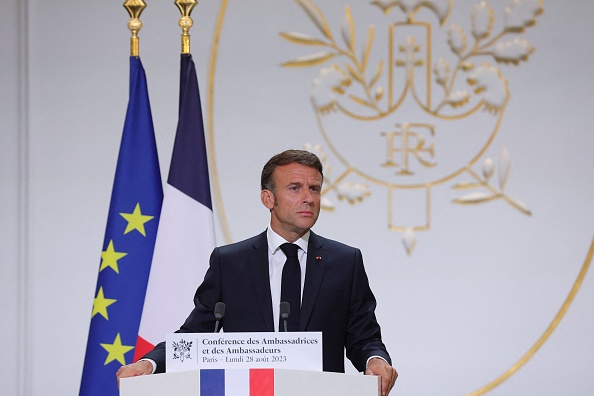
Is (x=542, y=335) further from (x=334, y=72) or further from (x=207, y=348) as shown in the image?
(x=207, y=348)

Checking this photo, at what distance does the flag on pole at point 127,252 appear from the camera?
3.77 metres

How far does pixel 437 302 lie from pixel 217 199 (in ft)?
4.09

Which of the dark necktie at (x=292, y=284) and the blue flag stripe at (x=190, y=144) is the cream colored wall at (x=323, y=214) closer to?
the blue flag stripe at (x=190, y=144)

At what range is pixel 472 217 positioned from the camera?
475cm

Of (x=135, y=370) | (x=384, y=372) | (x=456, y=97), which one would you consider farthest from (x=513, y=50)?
(x=135, y=370)

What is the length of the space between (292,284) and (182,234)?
1.08 metres

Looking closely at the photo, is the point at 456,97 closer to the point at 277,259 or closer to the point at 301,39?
the point at 301,39

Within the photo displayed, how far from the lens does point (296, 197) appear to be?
2648mm

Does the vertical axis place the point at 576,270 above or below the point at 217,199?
below

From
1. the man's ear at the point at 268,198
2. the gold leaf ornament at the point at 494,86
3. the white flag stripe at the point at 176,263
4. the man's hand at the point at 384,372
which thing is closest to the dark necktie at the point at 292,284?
the man's ear at the point at 268,198

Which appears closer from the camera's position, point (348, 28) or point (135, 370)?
point (135, 370)

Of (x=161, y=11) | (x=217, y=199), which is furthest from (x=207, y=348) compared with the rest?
(x=161, y=11)

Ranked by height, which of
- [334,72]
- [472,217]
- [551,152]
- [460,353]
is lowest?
[460,353]

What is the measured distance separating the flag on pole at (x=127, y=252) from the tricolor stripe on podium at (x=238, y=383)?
1625 mm
